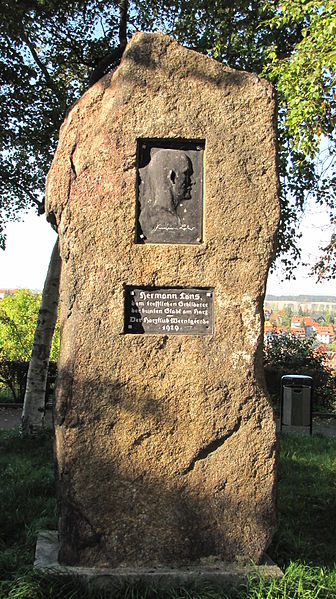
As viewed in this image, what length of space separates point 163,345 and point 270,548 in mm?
1615

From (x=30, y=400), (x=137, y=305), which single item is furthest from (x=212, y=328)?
(x=30, y=400)

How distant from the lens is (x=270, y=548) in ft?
13.2

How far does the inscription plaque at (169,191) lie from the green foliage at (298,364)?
882cm

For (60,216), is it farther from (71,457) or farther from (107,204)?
(71,457)

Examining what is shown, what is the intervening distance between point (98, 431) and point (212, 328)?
92 centimetres

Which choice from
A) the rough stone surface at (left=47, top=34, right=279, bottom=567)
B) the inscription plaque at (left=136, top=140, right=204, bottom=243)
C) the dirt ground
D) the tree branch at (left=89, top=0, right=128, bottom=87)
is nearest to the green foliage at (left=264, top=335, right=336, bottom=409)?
the dirt ground

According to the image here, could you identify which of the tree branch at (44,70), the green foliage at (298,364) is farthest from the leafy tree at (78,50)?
the green foliage at (298,364)

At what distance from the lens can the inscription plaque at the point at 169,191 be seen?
147 inches

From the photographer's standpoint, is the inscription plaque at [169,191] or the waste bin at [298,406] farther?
the waste bin at [298,406]

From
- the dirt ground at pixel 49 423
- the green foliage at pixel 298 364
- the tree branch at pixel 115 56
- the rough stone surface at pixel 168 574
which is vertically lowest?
the rough stone surface at pixel 168 574

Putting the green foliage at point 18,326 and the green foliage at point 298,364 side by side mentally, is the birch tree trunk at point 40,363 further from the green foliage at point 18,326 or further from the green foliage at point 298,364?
the green foliage at point 298,364

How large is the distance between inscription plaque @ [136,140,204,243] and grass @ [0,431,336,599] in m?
2.03

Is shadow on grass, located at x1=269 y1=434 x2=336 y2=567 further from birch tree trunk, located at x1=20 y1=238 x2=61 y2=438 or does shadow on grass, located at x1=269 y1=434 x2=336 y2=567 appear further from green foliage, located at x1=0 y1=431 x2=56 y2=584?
birch tree trunk, located at x1=20 y1=238 x2=61 y2=438

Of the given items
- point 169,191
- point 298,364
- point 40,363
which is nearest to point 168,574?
point 169,191
